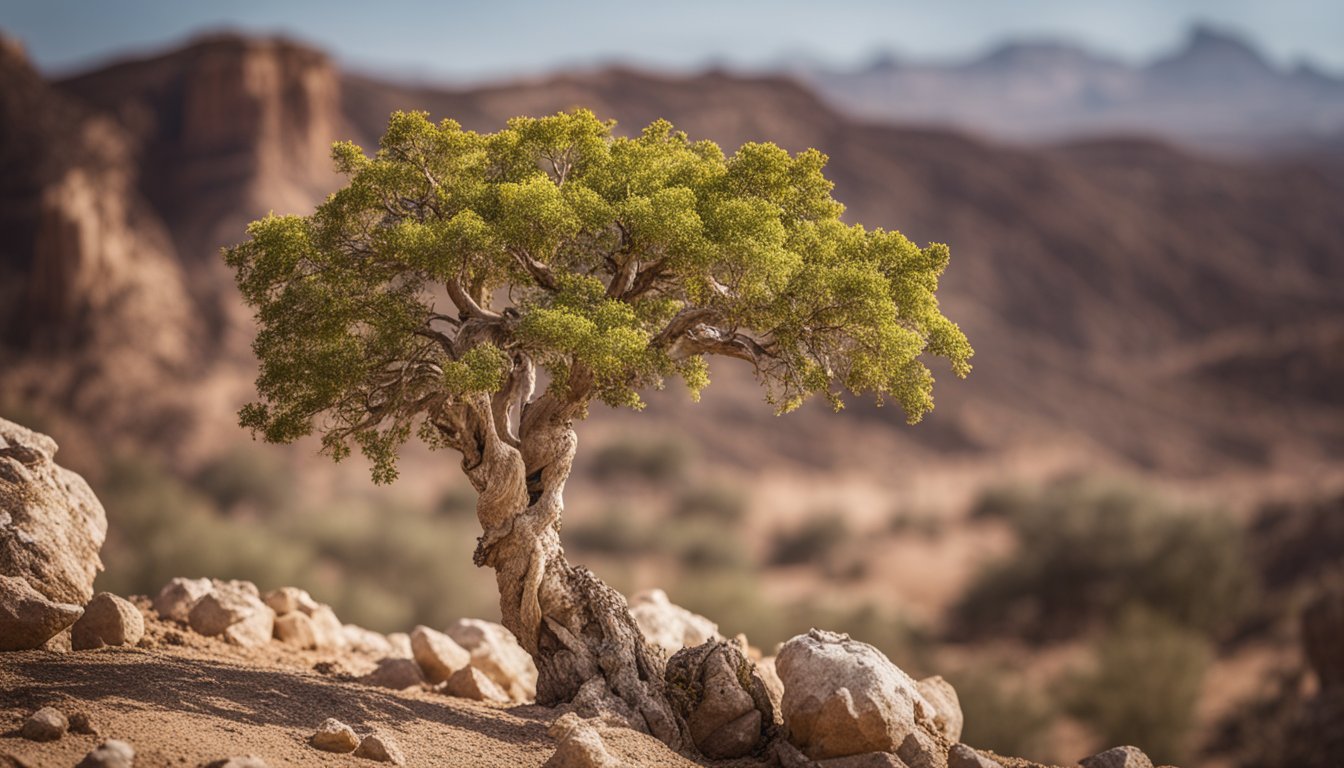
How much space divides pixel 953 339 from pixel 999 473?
184ft

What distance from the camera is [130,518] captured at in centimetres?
3972

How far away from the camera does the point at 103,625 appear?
40.7 feet

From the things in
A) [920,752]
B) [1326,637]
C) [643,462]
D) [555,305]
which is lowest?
[920,752]

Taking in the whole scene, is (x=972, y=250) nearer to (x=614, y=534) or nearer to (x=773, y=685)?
(x=614, y=534)

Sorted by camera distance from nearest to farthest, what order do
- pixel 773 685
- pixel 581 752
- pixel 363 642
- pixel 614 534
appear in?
pixel 581 752 → pixel 773 685 → pixel 363 642 → pixel 614 534

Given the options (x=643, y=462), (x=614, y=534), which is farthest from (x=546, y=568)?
(x=643, y=462)

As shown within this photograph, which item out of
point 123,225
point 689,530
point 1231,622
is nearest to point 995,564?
point 1231,622

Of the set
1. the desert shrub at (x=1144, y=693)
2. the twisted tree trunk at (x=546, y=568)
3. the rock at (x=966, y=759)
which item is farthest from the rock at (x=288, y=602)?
the desert shrub at (x=1144, y=693)

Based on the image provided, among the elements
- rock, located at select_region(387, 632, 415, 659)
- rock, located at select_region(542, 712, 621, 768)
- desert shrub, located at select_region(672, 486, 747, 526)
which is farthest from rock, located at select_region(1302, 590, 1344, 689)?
desert shrub, located at select_region(672, 486, 747, 526)

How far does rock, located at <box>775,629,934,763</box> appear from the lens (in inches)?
429

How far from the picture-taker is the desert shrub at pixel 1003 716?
30.6 meters

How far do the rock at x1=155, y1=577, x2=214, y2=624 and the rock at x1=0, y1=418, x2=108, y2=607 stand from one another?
1956 mm

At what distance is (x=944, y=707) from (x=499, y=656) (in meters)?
5.62

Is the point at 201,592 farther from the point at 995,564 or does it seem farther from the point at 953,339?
the point at 995,564
